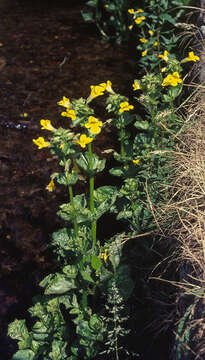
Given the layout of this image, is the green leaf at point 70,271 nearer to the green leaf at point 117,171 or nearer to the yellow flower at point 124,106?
the green leaf at point 117,171

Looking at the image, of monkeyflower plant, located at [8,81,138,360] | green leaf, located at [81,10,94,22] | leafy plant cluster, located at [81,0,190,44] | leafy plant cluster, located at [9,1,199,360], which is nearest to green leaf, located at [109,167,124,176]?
leafy plant cluster, located at [9,1,199,360]

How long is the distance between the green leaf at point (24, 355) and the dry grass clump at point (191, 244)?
736 mm

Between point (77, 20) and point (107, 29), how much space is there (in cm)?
54

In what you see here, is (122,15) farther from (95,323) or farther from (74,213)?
(95,323)

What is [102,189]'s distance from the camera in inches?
92.4

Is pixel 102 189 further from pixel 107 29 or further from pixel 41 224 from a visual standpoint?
pixel 107 29

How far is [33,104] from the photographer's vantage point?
150 inches

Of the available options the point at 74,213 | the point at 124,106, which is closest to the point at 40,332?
the point at 74,213

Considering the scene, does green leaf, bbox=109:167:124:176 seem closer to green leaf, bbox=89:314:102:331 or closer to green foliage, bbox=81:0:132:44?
green leaf, bbox=89:314:102:331

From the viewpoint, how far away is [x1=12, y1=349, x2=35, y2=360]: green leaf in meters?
1.94

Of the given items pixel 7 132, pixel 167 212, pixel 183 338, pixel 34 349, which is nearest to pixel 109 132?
pixel 7 132

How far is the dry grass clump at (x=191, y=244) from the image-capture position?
4.78ft

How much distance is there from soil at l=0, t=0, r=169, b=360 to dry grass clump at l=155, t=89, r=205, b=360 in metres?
0.42

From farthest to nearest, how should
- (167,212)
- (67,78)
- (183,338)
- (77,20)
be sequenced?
(77,20) → (67,78) → (167,212) → (183,338)
